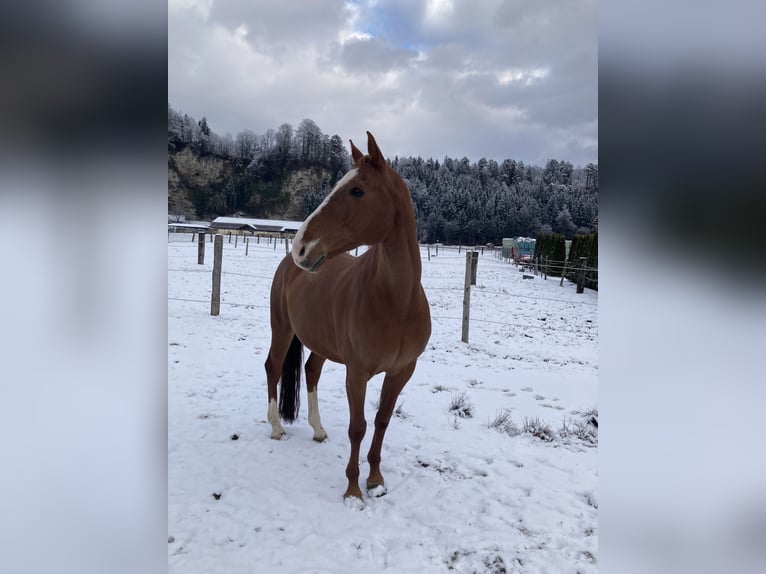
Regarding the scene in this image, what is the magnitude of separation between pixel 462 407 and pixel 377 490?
1557 mm

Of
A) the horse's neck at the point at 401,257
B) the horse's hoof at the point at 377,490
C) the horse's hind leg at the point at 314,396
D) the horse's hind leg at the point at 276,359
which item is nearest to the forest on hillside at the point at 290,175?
the horse's neck at the point at 401,257

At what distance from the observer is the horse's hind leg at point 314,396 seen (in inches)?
126

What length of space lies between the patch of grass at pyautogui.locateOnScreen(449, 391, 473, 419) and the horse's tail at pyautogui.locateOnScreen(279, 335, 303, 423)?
1.51m

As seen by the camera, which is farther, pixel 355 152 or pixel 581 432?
pixel 581 432

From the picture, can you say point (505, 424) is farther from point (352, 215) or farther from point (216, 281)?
point (216, 281)

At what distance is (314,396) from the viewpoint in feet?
10.8

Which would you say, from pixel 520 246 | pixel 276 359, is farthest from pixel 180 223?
pixel 520 246

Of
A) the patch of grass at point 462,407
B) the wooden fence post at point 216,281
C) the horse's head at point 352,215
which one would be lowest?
the patch of grass at point 462,407

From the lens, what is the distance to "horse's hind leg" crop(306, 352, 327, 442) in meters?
3.21

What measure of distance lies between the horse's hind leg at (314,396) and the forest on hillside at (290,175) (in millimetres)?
1684

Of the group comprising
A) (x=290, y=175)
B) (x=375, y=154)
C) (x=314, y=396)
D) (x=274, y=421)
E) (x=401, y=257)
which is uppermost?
(x=290, y=175)

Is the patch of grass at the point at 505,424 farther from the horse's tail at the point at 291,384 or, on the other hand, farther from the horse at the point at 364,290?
the horse's tail at the point at 291,384
